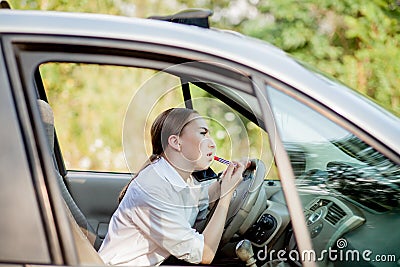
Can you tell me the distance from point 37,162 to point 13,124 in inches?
4.3

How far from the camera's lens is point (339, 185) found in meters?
2.12

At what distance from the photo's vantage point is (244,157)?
2.39 metres

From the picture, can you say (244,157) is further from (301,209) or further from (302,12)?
(302,12)

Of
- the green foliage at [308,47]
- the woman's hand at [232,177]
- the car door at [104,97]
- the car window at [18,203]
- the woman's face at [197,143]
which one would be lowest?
the car window at [18,203]

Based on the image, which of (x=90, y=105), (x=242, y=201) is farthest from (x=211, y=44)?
(x=90, y=105)

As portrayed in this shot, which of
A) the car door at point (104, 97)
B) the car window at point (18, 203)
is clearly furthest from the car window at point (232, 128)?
the car window at point (18, 203)

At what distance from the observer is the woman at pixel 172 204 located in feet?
7.32

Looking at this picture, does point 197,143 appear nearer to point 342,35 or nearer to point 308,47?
point 308,47

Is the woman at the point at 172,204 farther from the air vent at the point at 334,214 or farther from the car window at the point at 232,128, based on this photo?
the air vent at the point at 334,214

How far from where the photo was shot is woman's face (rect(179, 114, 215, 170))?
91.7 inches

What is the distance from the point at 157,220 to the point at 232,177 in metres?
0.27

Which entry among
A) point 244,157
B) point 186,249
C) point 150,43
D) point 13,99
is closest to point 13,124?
point 13,99

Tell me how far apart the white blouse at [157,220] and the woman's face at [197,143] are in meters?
0.08

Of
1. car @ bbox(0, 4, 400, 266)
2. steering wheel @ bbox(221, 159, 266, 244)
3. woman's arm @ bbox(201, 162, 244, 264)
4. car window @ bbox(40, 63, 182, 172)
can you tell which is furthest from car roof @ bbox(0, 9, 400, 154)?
car window @ bbox(40, 63, 182, 172)
